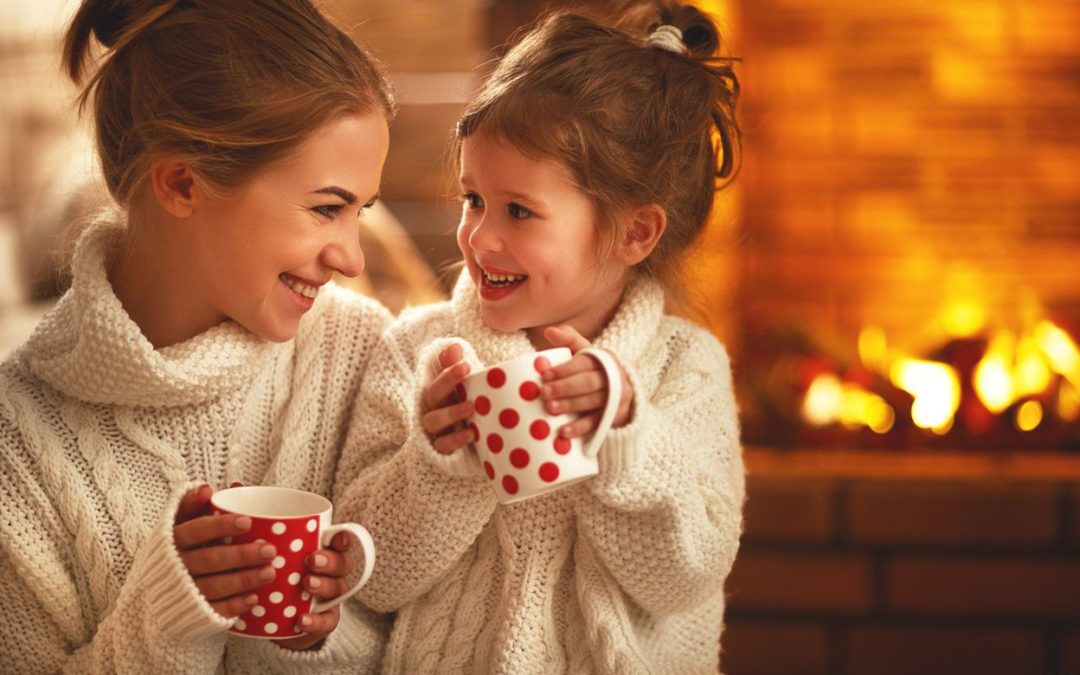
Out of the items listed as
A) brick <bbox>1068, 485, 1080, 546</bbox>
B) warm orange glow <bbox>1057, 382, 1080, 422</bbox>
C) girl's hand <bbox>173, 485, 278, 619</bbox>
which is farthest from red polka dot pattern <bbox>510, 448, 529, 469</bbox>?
warm orange glow <bbox>1057, 382, 1080, 422</bbox>

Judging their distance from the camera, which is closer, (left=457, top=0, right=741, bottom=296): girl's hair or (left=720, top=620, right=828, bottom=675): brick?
(left=457, top=0, right=741, bottom=296): girl's hair

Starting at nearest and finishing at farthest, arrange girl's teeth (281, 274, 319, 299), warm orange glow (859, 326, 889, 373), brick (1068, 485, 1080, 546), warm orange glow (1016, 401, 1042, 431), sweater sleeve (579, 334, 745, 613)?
sweater sleeve (579, 334, 745, 613) → girl's teeth (281, 274, 319, 299) → brick (1068, 485, 1080, 546) → warm orange glow (1016, 401, 1042, 431) → warm orange glow (859, 326, 889, 373)

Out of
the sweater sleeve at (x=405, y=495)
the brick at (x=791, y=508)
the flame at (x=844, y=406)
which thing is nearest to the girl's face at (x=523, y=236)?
the sweater sleeve at (x=405, y=495)

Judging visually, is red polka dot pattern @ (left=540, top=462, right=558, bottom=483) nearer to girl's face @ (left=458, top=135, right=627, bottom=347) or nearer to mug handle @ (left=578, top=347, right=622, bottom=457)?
mug handle @ (left=578, top=347, right=622, bottom=457)

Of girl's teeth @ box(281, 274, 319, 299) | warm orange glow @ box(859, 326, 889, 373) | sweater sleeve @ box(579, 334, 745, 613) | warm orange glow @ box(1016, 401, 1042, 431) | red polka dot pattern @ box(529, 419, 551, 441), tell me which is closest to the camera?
red polka dot pattern @ box(529, 419, 551, 441)

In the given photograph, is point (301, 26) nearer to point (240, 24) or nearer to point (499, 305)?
point (240, 24)

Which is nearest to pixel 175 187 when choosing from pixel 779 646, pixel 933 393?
pixel 779 646

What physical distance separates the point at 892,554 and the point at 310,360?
1.35 metres

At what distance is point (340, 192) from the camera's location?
1.18m

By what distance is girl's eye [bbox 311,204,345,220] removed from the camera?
1182 mm

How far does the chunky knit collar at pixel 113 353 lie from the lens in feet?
3.82

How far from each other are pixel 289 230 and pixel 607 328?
355 mm

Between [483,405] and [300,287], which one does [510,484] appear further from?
[300,287]

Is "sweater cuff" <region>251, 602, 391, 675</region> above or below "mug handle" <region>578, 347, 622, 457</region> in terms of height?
below
